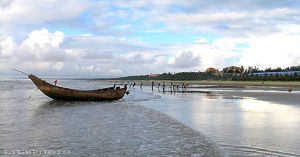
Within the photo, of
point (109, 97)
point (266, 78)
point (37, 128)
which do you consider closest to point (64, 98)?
point (109, 97)

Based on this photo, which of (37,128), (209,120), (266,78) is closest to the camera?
(37,128)

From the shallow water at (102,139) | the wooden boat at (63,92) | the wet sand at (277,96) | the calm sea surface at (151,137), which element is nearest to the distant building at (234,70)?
the wet sand at (277,96)

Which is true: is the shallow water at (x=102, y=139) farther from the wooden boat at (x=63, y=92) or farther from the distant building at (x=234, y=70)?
the distant building at (x=234, y=70)

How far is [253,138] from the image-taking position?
7.95 metres

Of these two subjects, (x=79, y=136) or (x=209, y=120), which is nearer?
(x=79, y=136)

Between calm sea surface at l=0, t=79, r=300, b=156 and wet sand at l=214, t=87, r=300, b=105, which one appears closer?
calm sea surface at l=0, t=79, r=300, b=156

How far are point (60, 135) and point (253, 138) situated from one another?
242 inches

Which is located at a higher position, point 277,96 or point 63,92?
point 63,92

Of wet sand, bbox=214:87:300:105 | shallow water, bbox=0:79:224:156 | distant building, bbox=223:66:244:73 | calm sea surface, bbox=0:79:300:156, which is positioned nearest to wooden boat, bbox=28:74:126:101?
calm sea surface, bbox=0:79:300:156

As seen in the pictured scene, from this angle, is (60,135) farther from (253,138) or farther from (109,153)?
(253,138)

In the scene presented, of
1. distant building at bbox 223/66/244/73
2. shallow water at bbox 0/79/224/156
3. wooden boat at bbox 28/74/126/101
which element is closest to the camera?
shallow water at bbox 0/79/224/156

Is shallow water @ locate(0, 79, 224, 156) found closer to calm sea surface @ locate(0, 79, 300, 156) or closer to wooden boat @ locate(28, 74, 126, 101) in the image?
calm sea surface @ locate(0, 79, 300, 156)

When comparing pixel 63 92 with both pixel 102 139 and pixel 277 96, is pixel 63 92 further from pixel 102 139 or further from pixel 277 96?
pixel 277 96

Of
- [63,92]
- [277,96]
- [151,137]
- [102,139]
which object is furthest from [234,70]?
[102,139]
